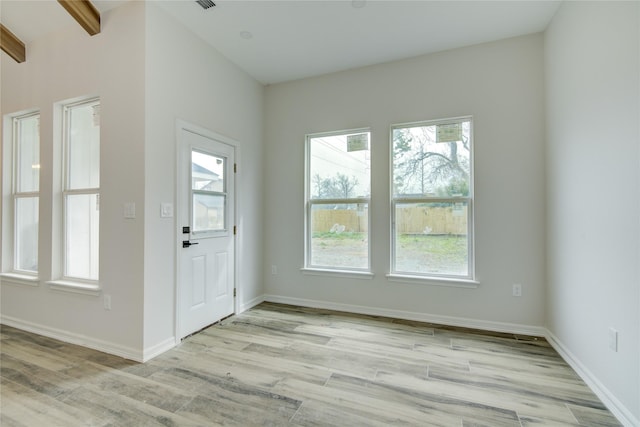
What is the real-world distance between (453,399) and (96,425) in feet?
7.26

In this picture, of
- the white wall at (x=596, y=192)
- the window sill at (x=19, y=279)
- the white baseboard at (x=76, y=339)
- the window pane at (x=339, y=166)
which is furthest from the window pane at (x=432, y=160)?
the window sill at (x=19, y=279)

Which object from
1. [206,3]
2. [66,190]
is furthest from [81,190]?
[206,3]

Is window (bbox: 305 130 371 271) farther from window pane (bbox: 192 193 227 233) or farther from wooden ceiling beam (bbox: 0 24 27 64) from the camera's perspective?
wooden ceiling beam (bbox: 0 24 27 64)

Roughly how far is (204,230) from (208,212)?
0.21 m

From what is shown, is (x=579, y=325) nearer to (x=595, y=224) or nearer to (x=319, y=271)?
(x=595, y=224)

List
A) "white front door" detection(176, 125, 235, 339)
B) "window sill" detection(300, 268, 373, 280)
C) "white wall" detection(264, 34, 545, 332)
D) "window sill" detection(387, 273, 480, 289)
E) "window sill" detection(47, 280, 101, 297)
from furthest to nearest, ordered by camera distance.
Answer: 1. "window sill" detection(300, 268, 373, 280)
2. "window sill" detection(387, 273, 480, 289)
3. "white wall" detection(264, 34, 545, 332)
4. "white front door" detection(176, 125, 235, 339)
5. "window sill" detection(47, 280, 101, 297)

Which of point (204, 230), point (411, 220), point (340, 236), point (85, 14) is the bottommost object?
point (340, 236)

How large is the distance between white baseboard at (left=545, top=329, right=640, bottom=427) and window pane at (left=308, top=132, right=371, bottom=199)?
236 cm

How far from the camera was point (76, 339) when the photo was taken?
269 centimetres

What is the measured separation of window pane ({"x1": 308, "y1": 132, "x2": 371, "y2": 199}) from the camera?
3.62m

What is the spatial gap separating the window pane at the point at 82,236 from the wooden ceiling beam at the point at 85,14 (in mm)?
1527

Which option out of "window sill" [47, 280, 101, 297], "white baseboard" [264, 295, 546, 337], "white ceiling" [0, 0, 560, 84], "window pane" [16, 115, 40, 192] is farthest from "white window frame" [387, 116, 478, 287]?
A: "window pane" [16, 115, 40, 192]

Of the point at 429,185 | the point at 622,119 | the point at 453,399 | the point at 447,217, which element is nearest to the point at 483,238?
the point at 447,217

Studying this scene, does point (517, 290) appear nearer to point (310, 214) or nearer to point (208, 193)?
point (310, 214)
